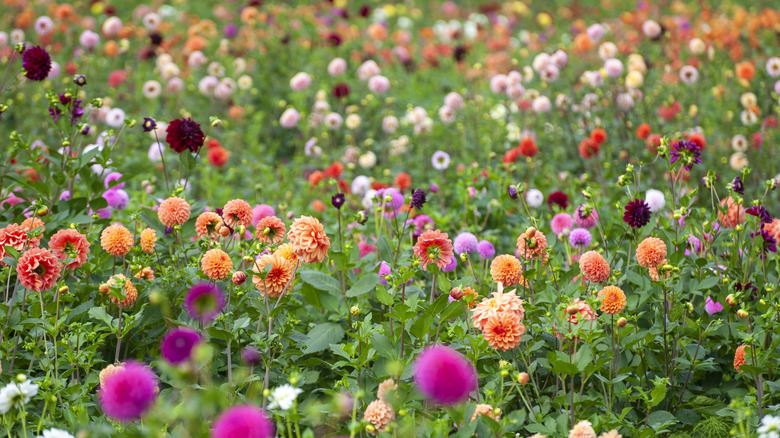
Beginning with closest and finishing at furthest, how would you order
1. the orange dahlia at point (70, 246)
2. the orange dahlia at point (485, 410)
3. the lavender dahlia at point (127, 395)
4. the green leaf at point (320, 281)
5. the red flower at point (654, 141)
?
the lavender dahlia at point (127, 395)
the orange dahlia at point (485, 410)
the orange dahlia at point (70, 246)
the green leaf at point (320, 281)
the red flower at point (654, 141)

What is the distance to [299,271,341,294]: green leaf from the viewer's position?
102 inches

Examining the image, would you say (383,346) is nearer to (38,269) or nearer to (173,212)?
(173,212)

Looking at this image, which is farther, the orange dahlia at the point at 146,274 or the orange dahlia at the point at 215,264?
the orange dahlia at the point at 146,274

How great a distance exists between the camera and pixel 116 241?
2383 mm

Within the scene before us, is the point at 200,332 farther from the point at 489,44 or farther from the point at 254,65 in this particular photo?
the point at 489,44

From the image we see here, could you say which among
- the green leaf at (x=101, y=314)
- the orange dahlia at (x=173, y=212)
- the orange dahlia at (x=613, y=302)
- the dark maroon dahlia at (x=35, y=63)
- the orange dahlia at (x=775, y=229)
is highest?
the dark maroon dahlia at (x=35, y=63)

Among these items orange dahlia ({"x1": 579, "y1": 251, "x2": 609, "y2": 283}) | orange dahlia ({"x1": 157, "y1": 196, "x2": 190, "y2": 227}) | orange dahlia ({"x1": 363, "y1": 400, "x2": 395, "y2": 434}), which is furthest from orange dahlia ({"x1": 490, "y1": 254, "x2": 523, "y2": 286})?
orange dahlia ({"x1": 157, "y1": 196, "x2": 190, "y2": 227})

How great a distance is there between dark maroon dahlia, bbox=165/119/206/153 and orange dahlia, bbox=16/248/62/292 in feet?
2.27

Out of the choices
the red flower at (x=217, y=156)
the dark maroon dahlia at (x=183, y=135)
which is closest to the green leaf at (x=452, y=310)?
the dark maroon dahlia at (x=183, y=135)

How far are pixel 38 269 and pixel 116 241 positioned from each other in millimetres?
268

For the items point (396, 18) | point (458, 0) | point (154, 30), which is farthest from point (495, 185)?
point (458, 0)

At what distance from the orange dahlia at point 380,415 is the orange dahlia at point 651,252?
1.01m

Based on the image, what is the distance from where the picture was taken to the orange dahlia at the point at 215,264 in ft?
7.19

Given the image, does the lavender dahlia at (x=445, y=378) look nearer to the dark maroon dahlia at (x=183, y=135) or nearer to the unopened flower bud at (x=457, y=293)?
the unopened flower bud at (x=457, y=293)
